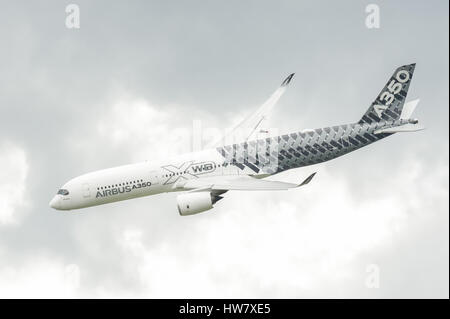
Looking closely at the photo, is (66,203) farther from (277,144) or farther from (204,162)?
(277,144)

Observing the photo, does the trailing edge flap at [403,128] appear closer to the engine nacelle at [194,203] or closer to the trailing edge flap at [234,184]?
the trailing edge flap at [234,184]

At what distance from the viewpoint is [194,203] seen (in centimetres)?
4522

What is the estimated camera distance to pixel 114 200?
159ft

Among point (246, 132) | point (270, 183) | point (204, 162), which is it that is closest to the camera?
point (270, 183)

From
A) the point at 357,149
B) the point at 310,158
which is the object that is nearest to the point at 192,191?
the point at 310,158

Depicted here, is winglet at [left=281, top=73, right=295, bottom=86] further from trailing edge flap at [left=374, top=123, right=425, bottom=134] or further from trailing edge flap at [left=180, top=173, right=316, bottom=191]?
trailing edge flap at [left=180, top=173, right=316, bottom=191]

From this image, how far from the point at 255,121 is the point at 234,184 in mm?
11308

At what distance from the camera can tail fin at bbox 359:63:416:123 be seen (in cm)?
4997

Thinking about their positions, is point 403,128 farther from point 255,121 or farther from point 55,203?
point 55,203

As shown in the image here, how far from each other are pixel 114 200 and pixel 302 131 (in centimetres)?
1590

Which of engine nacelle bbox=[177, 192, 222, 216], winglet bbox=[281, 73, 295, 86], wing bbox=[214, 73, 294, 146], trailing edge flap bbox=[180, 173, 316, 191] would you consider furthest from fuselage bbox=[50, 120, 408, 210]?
winglet bbox=[281, 73, 295, 86]

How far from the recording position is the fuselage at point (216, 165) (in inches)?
1885

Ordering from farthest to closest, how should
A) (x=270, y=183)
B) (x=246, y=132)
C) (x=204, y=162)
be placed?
(x=246, y=132), (x=204, y=162), (x=270, y=183)

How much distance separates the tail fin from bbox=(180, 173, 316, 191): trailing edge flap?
1073 cm
